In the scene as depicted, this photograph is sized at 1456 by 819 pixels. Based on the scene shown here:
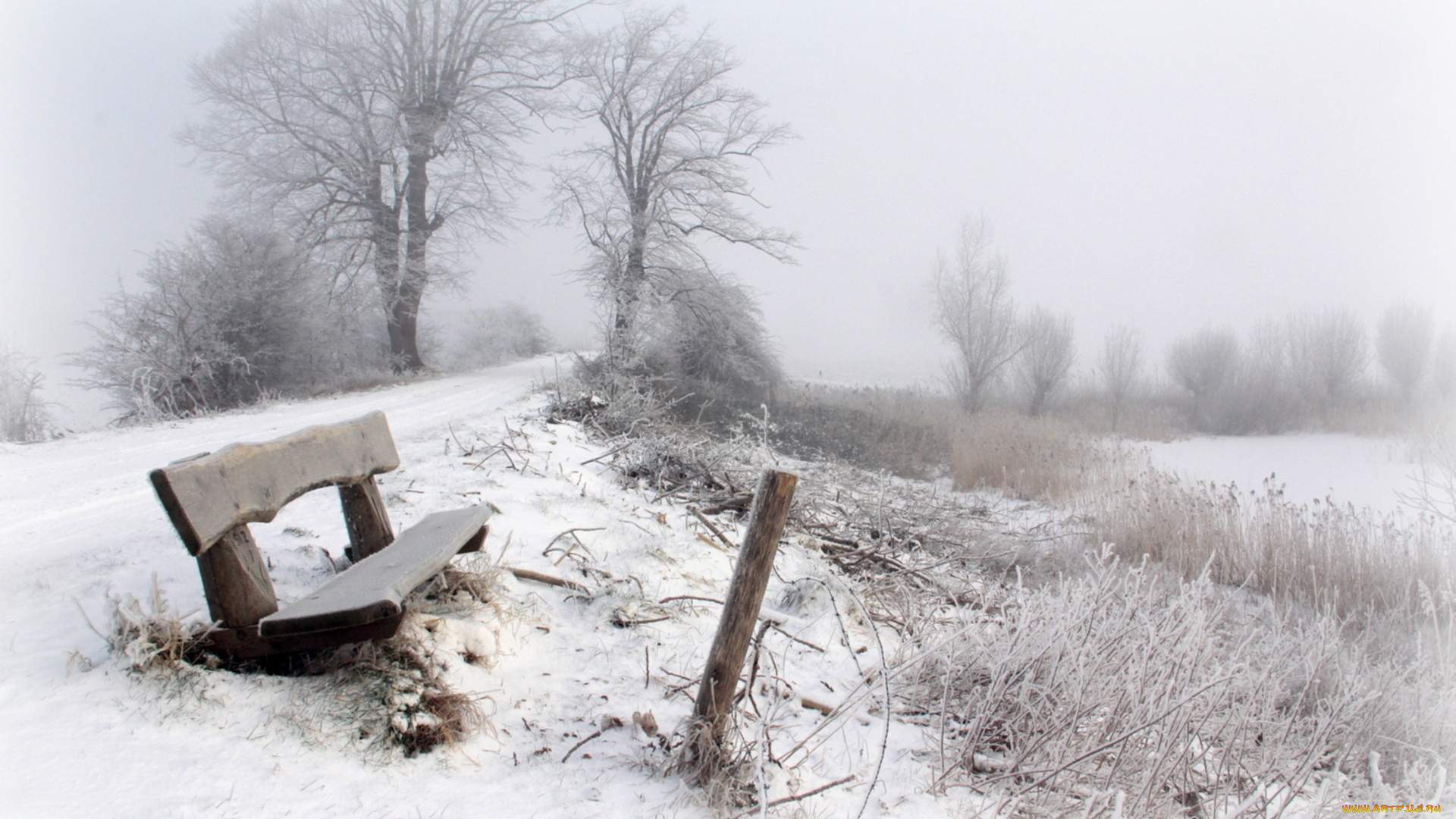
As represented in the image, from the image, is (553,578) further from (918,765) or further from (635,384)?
(635,384)

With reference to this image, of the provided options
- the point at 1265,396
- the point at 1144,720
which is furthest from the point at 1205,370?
the point at 1144,720

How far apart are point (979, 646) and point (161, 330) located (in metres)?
11.9

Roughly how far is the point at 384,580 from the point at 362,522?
3.40 feet

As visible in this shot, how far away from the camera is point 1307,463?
13.1m

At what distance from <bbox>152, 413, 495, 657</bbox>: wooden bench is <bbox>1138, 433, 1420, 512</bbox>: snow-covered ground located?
30.2ft

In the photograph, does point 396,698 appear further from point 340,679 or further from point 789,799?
point 789,799

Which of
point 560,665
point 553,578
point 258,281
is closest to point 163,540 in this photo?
point 553,578

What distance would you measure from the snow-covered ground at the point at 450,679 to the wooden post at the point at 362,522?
21 cm

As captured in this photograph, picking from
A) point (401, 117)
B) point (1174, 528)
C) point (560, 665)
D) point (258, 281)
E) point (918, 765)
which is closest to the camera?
point (918, 765)

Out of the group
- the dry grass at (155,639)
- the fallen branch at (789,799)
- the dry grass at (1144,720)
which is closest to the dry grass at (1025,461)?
the dry grass at (1144,720)

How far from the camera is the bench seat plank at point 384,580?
2006 mm

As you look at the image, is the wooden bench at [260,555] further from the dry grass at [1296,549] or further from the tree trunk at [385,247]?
the tree trunk at [385,247]

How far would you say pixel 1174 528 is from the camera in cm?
674

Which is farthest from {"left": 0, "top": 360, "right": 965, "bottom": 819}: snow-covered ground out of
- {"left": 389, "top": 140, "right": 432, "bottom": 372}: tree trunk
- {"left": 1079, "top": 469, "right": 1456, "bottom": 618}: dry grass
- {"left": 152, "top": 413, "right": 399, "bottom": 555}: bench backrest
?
{"left": 389, "top": 140, "right": 432, "bottom": 372}: tree trunk
